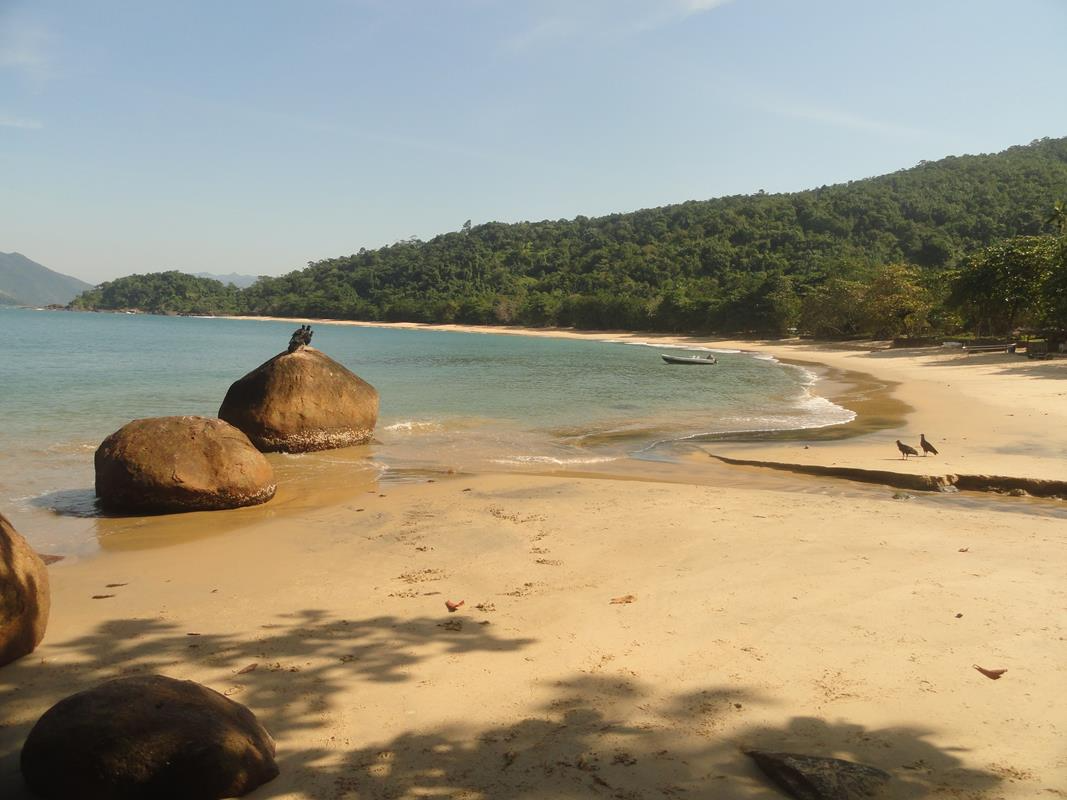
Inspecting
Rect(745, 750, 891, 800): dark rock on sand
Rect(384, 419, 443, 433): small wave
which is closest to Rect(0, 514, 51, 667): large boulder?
Rect(745, 750, 891, 800): dark rock on sand

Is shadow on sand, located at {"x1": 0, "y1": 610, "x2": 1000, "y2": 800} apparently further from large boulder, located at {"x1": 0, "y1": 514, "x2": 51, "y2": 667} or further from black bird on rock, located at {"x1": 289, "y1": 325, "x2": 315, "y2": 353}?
black bird on rock, located at {"x1": 289, "y1": 325, "x2": 315, "y2": 353}

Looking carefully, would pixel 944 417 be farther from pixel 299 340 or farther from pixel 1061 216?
pixel 1061 216

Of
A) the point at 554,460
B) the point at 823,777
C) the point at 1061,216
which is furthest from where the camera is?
the point at 1061,216

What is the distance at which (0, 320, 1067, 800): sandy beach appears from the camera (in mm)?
3514

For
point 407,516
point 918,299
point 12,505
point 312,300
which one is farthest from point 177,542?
point 312,300

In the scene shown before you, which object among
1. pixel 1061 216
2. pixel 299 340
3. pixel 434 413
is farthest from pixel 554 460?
pixel 1061 216

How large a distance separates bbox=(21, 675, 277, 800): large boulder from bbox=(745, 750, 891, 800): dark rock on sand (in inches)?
90.3

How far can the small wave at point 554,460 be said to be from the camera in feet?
43.1

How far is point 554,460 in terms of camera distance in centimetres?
1336

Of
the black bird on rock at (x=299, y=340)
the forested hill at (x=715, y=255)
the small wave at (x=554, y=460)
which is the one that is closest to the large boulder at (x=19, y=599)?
the small wave at (x=554, y=460)

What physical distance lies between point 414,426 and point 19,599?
13.1 m

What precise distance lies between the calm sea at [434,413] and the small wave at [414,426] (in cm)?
3

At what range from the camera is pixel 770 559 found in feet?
21.6

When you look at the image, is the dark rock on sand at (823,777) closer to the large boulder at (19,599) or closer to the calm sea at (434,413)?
the large boulder at (19,599)
